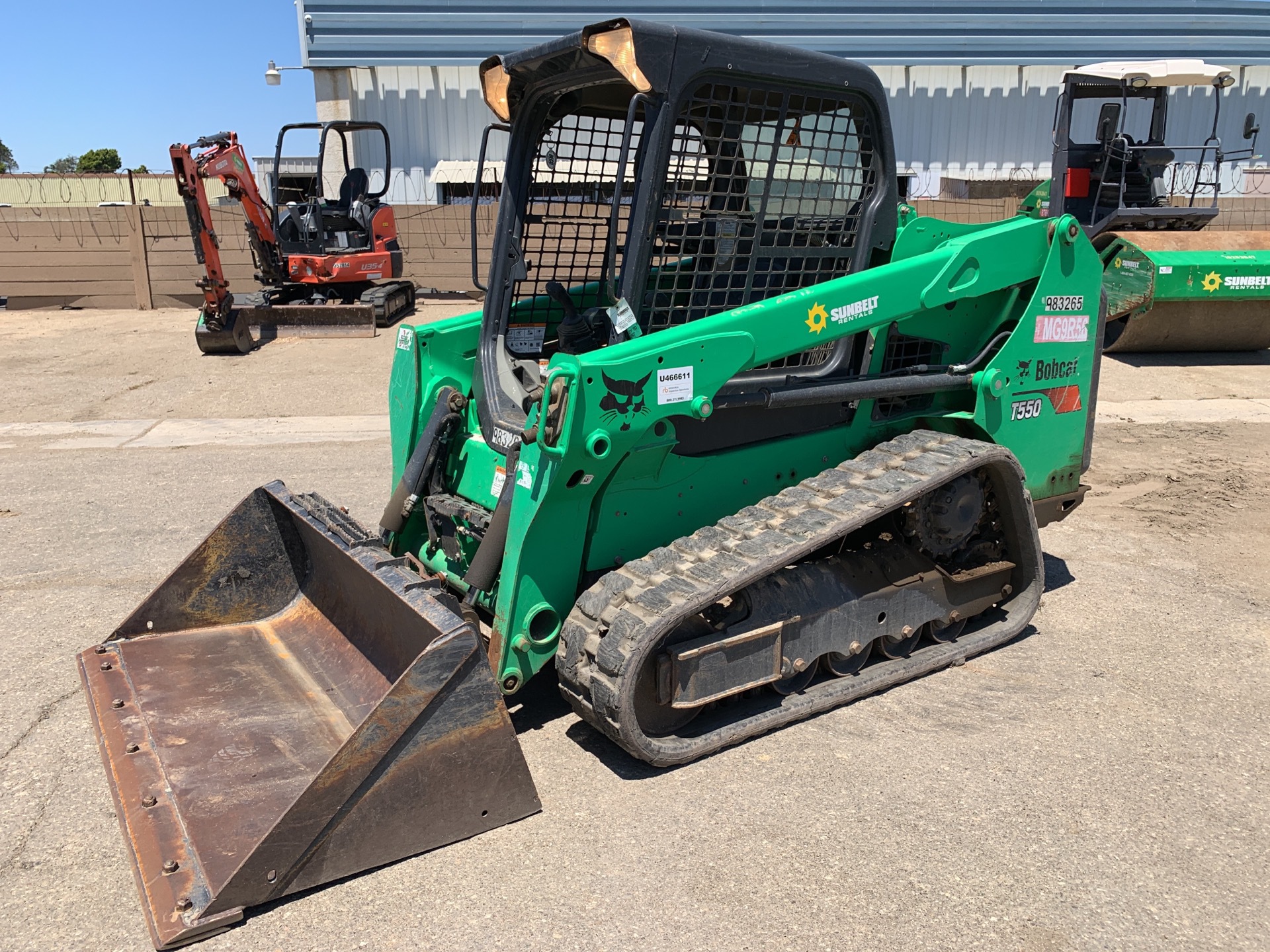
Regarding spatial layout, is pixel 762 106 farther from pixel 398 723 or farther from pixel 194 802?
pixel 194 802

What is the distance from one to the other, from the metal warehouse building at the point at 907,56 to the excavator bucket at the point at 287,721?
765 inches

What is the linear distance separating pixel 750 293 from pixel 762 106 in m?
0.68

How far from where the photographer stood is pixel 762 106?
3.73 meters

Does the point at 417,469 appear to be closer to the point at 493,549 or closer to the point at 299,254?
the point at 493,549

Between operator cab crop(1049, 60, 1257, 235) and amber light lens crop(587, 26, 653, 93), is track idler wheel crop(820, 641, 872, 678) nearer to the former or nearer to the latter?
amber light lens crop(587, 26, 653, 93)

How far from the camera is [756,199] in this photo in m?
3.88

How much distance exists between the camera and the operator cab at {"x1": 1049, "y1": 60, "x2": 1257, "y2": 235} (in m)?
12.0

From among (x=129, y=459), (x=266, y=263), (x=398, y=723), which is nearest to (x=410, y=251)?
(x=266, y=263)

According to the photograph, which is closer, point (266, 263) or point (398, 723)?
point (398, 723)

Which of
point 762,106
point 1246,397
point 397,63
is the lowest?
point 1246,397

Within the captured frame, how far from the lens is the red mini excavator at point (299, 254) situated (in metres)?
12.8

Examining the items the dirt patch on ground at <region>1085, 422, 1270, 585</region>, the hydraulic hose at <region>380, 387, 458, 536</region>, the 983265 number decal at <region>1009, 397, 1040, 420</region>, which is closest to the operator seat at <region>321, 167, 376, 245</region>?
the dirt patch on ground at <region>1085, 422, 1270, 585</region>

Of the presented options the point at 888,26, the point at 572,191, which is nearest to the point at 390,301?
the point at 572,191

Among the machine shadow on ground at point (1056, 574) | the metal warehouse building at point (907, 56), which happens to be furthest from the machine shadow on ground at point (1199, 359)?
the metal warehouse building at point (907, 56)
